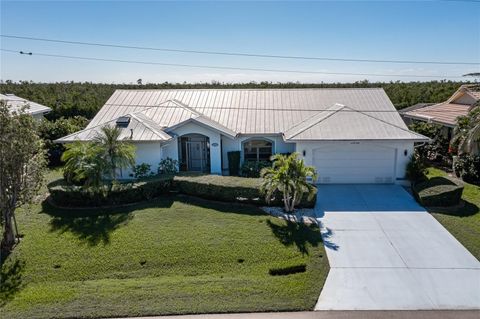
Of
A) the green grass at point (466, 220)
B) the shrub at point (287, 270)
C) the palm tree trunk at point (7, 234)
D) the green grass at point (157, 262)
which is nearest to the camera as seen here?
the green grass at point (157, 262)

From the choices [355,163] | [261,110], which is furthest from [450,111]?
[261,110]

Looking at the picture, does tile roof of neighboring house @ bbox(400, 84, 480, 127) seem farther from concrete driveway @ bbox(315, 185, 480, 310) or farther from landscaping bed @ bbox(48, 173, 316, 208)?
landscaping bed @ bbox(48, 173, 316, 208)

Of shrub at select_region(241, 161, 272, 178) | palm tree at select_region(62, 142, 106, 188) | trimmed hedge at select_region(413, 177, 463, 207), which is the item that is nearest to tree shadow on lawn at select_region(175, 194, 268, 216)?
palm tree at select_region(62, 142, 106, 188)

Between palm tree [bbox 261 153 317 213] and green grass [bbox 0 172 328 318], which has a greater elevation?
palm tree [bbox 261 153 317 213]

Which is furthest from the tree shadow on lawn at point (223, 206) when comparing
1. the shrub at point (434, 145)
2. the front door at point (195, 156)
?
the shrub at point (434, 145)

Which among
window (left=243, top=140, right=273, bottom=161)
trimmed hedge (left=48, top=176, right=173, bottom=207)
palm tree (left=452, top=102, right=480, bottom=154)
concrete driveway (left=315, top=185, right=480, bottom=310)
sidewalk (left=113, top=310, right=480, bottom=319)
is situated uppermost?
palm tree (left=452, top=102, right=480, bottom=154)

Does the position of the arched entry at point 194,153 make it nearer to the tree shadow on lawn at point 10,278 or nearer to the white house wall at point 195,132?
the white house wall at point 195,132
